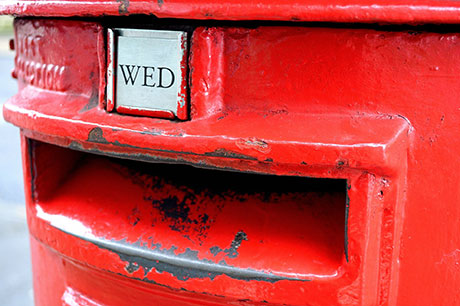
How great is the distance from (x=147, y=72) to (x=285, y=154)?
296 millimetres

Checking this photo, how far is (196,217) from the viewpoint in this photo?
3.57 feet

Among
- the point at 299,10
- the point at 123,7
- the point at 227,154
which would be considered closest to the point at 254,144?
the point at 227,154

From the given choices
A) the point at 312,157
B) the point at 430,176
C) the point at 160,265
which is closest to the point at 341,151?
the point at 312,157

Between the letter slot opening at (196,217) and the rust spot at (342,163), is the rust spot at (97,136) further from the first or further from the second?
the rust spot at (342,163)

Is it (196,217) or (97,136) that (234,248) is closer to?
(196,217)

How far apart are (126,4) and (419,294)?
73 cm

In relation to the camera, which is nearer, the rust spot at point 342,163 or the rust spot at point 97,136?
the rust spot at point 342,163

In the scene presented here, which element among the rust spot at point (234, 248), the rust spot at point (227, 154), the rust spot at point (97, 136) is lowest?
the rust spot at point (234, 248)

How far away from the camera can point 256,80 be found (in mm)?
925

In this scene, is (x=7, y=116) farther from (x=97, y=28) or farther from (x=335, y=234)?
(x=335, y=234)

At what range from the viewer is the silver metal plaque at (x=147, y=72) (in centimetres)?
92

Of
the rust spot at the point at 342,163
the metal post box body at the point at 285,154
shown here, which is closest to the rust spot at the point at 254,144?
the metal post box body at the point at 285,154

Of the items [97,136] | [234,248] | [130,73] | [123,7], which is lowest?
[234,248]

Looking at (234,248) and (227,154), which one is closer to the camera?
(227,154)
